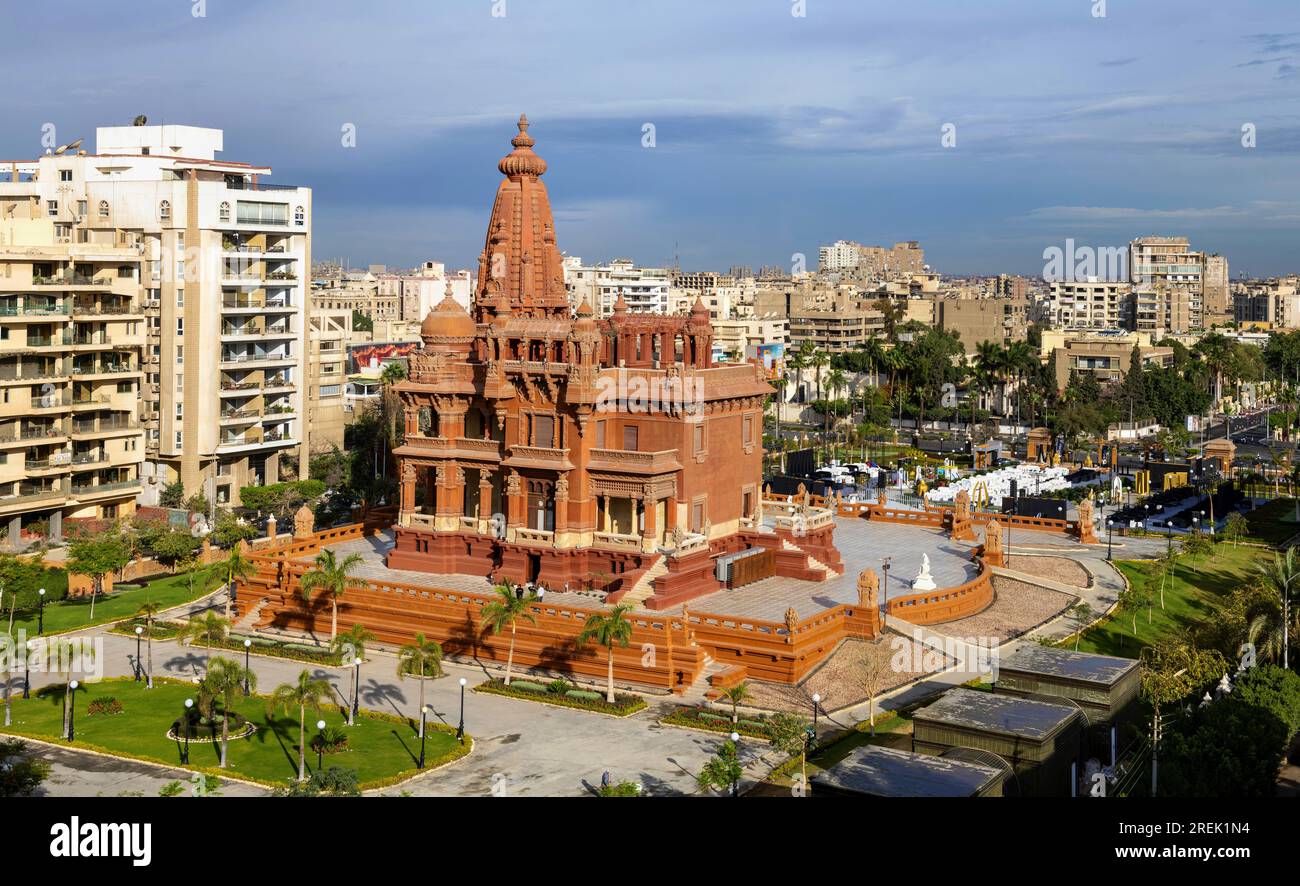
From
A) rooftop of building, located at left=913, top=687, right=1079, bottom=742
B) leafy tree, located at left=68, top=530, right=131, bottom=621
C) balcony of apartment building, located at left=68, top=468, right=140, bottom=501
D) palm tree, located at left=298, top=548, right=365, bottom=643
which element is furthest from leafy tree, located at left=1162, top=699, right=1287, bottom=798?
balcony of apartment building, located at left=68, top=468, right=140, bottom=501

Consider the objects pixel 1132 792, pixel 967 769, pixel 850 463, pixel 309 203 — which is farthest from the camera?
pixel 850 463

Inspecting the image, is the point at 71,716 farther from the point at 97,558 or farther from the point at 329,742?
the point at 97,558

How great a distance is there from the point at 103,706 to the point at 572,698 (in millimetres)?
14979

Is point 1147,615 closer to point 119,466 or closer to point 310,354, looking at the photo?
point 119,466

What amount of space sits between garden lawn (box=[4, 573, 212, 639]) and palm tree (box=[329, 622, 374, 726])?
11097mm

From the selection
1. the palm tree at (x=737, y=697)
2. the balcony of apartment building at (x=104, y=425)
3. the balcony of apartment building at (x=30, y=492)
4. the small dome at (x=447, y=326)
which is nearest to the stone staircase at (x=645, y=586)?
the palm tree at (x=737, y=697)

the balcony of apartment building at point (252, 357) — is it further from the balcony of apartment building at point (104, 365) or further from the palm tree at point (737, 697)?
the palm tree at point (737, 697)

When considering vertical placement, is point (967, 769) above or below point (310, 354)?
below

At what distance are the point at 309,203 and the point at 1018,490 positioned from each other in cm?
5039

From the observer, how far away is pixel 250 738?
41562mm

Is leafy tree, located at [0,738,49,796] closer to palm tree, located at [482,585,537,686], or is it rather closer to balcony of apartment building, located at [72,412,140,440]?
palm tree, located at [482,585,537,686]

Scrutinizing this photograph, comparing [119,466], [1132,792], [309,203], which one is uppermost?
[309,203]
